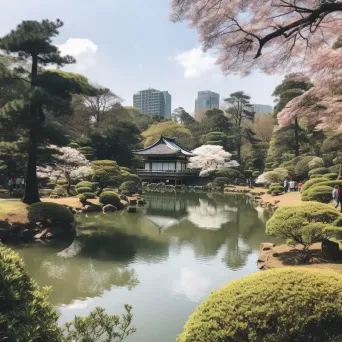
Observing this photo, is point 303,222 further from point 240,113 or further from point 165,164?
point 240,113

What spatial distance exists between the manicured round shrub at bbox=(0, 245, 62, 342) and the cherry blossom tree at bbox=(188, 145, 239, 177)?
1417 inches

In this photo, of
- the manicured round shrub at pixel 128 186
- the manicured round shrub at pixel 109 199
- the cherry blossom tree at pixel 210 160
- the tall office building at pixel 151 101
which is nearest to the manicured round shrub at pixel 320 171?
the manicured round shrub at pixel 128 186

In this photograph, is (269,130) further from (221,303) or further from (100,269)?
(221,303)

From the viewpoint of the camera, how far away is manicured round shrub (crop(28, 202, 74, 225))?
38.7 feet

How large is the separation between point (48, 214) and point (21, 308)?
1028 centimetres

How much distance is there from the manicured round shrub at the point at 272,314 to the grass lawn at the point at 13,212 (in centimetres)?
1025

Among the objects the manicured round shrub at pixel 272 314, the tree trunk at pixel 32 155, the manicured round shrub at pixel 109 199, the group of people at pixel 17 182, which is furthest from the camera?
the group of people at pixel 17 182

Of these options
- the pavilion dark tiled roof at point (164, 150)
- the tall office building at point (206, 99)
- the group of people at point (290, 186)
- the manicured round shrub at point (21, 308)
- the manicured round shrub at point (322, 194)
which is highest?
the tall office building at point (206, 99)

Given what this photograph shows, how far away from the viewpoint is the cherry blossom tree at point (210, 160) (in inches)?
1522

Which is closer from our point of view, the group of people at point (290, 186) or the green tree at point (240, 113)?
the group of people at point (290, 186)

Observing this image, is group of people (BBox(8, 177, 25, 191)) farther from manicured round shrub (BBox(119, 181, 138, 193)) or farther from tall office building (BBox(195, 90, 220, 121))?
tall office building (BBox(195, 90, 220, 121))

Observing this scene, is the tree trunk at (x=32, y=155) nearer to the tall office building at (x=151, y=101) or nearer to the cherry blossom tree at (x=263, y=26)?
the cherry blossom tree at (x=263, y=26)

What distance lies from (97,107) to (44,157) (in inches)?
1109

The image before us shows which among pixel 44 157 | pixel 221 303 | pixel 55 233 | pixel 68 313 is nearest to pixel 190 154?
pixel 44 157
